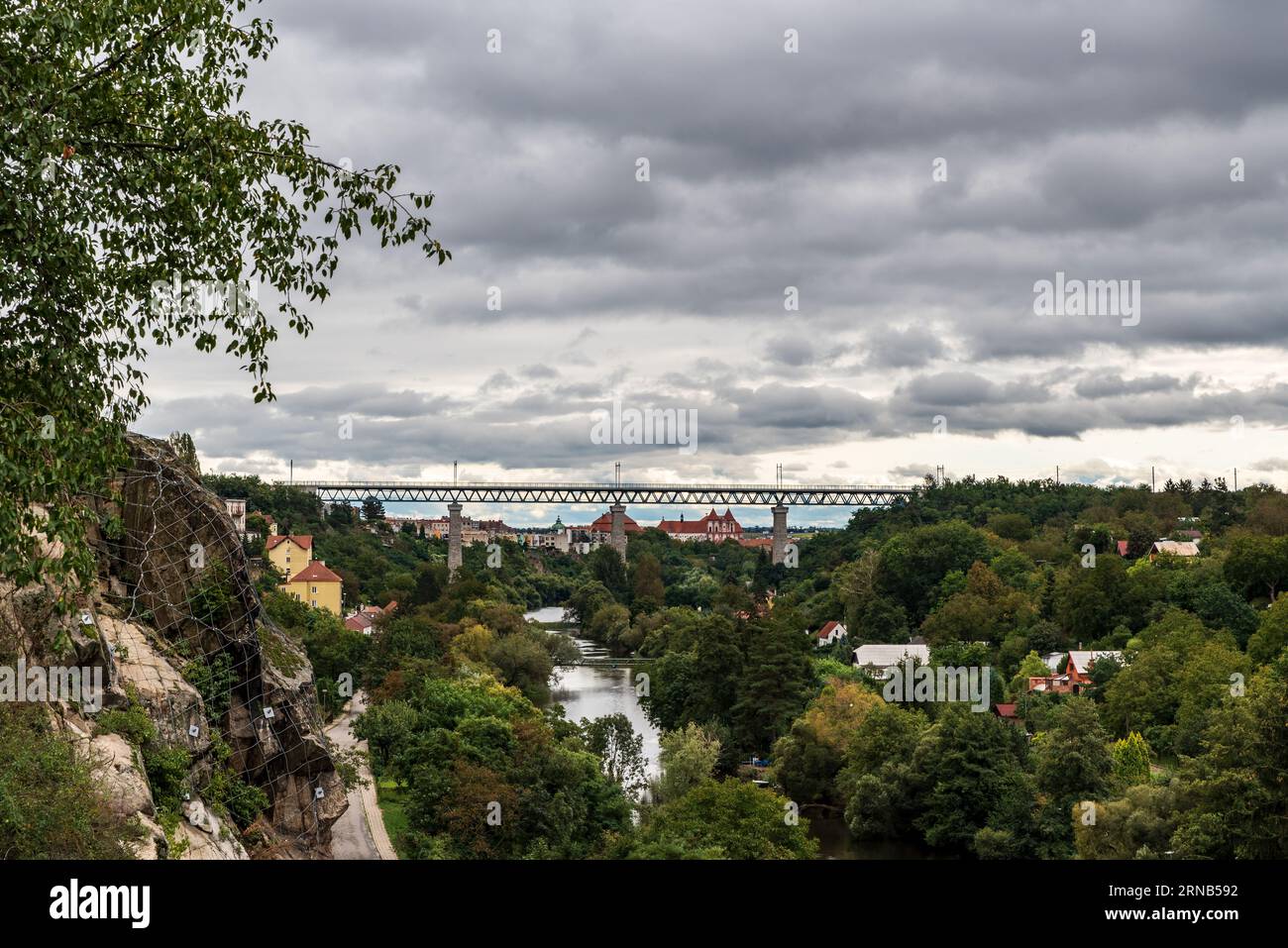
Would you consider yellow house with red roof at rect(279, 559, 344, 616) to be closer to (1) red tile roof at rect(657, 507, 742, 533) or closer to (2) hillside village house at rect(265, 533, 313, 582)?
(2) hillside village house at rect(265, 533, 313, 582)

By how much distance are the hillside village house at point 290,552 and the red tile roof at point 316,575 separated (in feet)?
4.69

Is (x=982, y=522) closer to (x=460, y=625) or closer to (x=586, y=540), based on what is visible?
(x=460, y=625)

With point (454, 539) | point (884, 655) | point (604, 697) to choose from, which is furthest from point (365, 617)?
point (454, 539)

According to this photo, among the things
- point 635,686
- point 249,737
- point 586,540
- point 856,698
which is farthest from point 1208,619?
point 586,540

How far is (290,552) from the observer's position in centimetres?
6359

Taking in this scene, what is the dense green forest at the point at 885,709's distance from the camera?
21.7 meters

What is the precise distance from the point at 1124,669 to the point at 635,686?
22229 mm

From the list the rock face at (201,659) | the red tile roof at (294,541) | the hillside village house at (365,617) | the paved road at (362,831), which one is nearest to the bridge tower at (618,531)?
the hillside village house at (365,617)

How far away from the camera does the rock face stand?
38.9ft

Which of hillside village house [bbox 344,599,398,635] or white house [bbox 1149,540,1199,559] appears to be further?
white house [bbox 1149,540,1199,559]

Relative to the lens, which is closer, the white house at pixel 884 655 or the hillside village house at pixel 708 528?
the white house at pixel 884 655

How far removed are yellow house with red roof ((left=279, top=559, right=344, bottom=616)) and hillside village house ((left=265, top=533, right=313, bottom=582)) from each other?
1586mm

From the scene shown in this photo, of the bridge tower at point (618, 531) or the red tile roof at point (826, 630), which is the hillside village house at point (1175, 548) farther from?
the bridge tower at point (618, 531)

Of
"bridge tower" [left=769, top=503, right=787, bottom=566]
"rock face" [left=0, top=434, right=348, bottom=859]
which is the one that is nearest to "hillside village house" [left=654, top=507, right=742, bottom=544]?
"bridge tower" [left=769, top=503, right=787, bottom=566]
